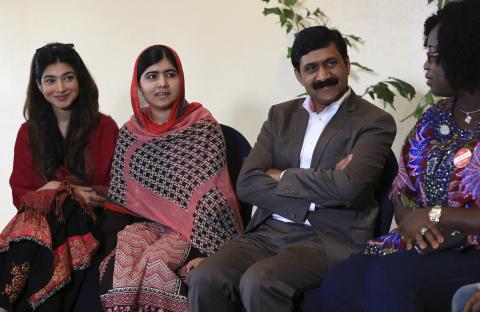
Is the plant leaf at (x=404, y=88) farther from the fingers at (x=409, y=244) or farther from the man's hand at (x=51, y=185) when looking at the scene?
the man's hand at (x=51, y=185)

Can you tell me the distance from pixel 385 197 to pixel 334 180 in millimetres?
297

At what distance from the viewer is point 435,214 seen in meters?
2.09

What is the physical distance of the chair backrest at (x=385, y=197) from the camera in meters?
2.57

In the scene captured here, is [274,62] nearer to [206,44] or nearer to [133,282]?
[206,44]

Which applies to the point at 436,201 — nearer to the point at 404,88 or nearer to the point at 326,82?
the point at 326,82

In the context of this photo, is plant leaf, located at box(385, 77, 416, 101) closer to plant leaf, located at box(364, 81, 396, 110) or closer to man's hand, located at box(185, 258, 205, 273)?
plant leaf, located at box(364, 81, 396, 110)

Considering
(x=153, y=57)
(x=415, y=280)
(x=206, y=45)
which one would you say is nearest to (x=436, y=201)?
(x=415, y=280)

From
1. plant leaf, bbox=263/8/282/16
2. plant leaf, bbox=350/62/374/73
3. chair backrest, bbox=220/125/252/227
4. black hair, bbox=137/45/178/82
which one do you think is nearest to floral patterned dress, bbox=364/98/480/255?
chair backrest, bbox=220/125/252/227

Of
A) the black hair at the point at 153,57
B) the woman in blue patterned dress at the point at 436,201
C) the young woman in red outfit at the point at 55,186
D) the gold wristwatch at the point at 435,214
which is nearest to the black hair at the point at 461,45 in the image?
the woman in blue patterned dress at the point at 436,201

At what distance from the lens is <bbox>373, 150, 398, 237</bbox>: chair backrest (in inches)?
101

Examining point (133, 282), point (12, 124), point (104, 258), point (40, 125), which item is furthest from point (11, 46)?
point (133, 282)

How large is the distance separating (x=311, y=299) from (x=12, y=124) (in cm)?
278

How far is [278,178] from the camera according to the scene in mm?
2584

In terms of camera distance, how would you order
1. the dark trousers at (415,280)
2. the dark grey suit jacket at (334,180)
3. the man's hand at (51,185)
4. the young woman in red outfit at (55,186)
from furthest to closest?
the man's hand at (51,185), the young woman in red outfit at (55,186), the dark grey suit jacket at (334,180), the dark trousers at (415,280)
